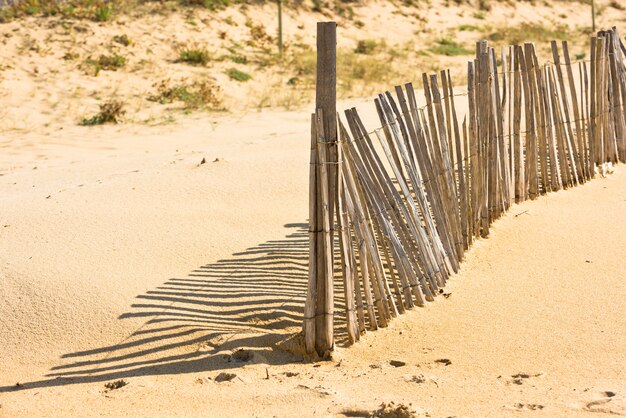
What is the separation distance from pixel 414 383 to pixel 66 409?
139cm

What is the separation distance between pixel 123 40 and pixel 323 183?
1023 centimetres

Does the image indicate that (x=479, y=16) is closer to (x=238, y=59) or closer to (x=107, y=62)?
(x=238, y=59)

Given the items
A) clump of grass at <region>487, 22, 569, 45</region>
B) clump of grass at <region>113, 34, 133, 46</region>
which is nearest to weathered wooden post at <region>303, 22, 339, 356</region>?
clump of grass at <region>113, 34, 133, 46</region>

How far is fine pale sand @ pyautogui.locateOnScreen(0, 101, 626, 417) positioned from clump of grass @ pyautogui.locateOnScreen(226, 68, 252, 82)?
230 inches

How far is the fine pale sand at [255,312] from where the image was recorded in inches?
133

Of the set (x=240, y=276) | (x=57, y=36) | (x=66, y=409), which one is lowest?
(x=66, y=409)

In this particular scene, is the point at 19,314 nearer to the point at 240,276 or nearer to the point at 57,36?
the point at 240,276

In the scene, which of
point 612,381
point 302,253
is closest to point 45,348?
point 302,253

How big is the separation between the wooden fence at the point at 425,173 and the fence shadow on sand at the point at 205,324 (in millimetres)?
296

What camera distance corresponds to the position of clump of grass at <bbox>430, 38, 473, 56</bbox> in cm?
1662

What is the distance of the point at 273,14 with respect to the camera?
16.6 metres

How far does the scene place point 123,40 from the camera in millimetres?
13078

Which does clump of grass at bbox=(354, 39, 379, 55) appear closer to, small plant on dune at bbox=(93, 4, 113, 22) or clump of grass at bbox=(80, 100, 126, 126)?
small plant on dune at bbox=(93, 4, 113, 22)

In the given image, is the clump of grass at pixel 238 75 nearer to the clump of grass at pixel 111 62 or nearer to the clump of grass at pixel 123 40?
the clump of grass at pixel 111 62
